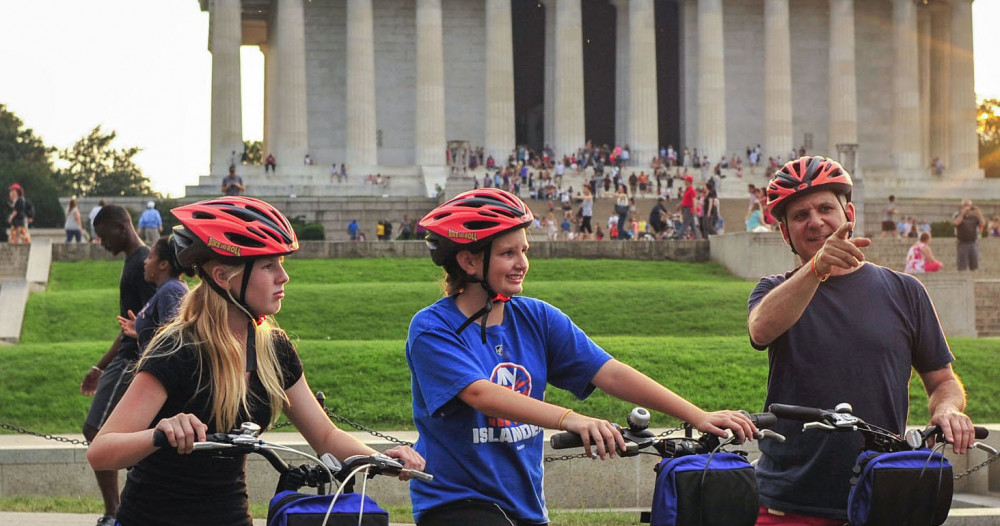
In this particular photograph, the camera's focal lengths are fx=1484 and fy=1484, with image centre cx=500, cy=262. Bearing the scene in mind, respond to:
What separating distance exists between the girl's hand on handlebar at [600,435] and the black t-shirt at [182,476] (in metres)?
1.19

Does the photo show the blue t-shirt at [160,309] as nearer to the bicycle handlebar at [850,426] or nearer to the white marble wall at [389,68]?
the bicycle handlebar at [850,426]

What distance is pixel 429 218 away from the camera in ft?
17.9

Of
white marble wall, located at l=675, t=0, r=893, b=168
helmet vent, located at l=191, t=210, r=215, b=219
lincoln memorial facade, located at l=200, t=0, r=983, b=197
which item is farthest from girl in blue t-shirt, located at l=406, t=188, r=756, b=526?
white marble wall, located at l=675, t=0, r=893, b=168

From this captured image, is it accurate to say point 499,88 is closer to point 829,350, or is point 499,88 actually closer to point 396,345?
point 396,345

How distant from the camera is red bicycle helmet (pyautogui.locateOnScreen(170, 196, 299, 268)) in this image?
17.2 feet

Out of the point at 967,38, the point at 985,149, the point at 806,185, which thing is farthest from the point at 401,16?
the point at 806,185

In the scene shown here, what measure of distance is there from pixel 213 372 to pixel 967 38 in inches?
3199

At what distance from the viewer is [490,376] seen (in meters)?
5.28

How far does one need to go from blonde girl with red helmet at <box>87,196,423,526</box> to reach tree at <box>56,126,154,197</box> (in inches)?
4393

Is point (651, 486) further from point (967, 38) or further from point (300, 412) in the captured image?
point (967, 38)

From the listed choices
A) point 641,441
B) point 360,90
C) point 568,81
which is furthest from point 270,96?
point 641,441

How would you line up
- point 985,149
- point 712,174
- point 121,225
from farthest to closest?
point 985,149, point 712,174, point 121,225

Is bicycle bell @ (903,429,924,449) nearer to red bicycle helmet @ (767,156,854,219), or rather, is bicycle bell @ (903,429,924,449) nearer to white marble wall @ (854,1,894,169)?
red bicycle helmet @ (767,156,854,219)

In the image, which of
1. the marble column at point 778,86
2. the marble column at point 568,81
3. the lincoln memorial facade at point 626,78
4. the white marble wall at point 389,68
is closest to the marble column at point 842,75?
the lincoln memorial facade at point 626,78
